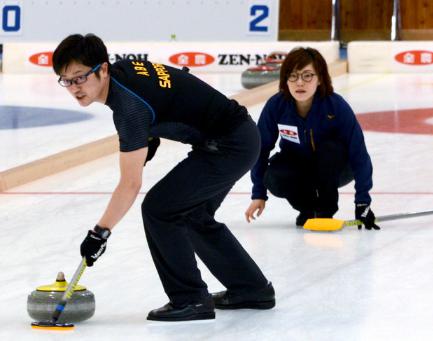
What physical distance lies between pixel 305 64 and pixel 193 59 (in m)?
7.27

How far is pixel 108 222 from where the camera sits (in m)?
3.01

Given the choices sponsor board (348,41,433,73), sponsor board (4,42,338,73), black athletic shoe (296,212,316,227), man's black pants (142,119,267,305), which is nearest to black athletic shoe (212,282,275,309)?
→ man's black pants (142,119,267,305)

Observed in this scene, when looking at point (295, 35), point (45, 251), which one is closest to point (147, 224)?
point (45, 251)

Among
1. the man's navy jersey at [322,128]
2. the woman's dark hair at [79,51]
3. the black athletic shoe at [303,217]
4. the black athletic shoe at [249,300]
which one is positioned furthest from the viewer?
the black athletic shoe at [303,217]

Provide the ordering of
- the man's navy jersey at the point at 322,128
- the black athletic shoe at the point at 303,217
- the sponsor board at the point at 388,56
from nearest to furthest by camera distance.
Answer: the man's navy jersey at the point at 322,128
the black athletic shoe at the point at 303,217
the sponsor board at the point at 388,56

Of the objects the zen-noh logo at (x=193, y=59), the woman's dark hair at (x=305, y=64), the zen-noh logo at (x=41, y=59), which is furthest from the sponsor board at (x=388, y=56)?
the woman's dark hair at (x=305, y=64)

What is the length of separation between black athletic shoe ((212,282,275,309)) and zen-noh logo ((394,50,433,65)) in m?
8.15

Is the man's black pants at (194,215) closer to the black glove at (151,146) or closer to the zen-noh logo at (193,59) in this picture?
the black glove at (151,146)

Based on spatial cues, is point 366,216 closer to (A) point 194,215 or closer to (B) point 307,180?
(B) point 307,180

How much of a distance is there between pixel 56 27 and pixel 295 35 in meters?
3.68

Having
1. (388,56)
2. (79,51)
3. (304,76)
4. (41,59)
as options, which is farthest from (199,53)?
(79,51)

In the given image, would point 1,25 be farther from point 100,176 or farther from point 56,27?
point 100,176

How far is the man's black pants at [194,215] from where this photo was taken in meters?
3.14

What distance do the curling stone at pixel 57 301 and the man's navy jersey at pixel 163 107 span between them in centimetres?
46
